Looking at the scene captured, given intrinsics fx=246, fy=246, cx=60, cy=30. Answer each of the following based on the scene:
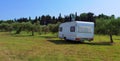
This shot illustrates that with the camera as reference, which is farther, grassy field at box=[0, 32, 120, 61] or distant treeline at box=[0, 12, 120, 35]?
distant treeline at box=[0, 12, 120, 35]

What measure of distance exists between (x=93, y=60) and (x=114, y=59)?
124 cm

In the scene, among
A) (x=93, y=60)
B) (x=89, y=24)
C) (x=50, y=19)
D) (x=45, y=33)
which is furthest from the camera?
(x=50, y=19)

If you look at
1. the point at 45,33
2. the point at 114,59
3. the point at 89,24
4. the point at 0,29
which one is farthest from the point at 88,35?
the point at 0,29

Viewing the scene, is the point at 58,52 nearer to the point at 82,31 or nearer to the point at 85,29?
the point at 82,31

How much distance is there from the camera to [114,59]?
12984 mm

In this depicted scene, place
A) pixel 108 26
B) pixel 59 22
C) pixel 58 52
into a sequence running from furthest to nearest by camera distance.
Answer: pixel 59 22
pixel 108 26
pixel 58 52

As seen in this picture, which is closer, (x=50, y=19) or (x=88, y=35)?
(x=88, y=35)

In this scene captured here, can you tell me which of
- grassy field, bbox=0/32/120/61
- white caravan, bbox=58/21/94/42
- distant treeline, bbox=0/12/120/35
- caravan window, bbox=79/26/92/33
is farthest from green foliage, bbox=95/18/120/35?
grassy field, bbox=0/32/120/61

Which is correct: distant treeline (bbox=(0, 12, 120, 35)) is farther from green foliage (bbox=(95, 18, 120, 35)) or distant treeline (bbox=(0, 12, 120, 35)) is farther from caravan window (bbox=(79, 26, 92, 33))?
caravan window (bbox=(79, 26, 92, 33))

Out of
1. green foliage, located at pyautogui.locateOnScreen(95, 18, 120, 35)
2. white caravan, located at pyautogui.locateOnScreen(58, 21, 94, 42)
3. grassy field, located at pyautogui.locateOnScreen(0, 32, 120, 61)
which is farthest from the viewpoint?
green foliage, located at pyautogui.locateOnScreen(95, 18, 120, 35)

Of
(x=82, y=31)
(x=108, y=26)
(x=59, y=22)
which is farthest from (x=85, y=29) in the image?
(x=59, y=22)

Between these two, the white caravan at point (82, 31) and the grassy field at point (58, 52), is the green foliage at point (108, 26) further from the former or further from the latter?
the grassy field at point (58, 52)

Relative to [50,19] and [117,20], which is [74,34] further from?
[50,19]

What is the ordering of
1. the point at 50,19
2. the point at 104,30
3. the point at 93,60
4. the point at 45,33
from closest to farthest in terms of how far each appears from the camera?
the point at 93,60, the point at 104,30, the point at 45,33, the point at 50,19
